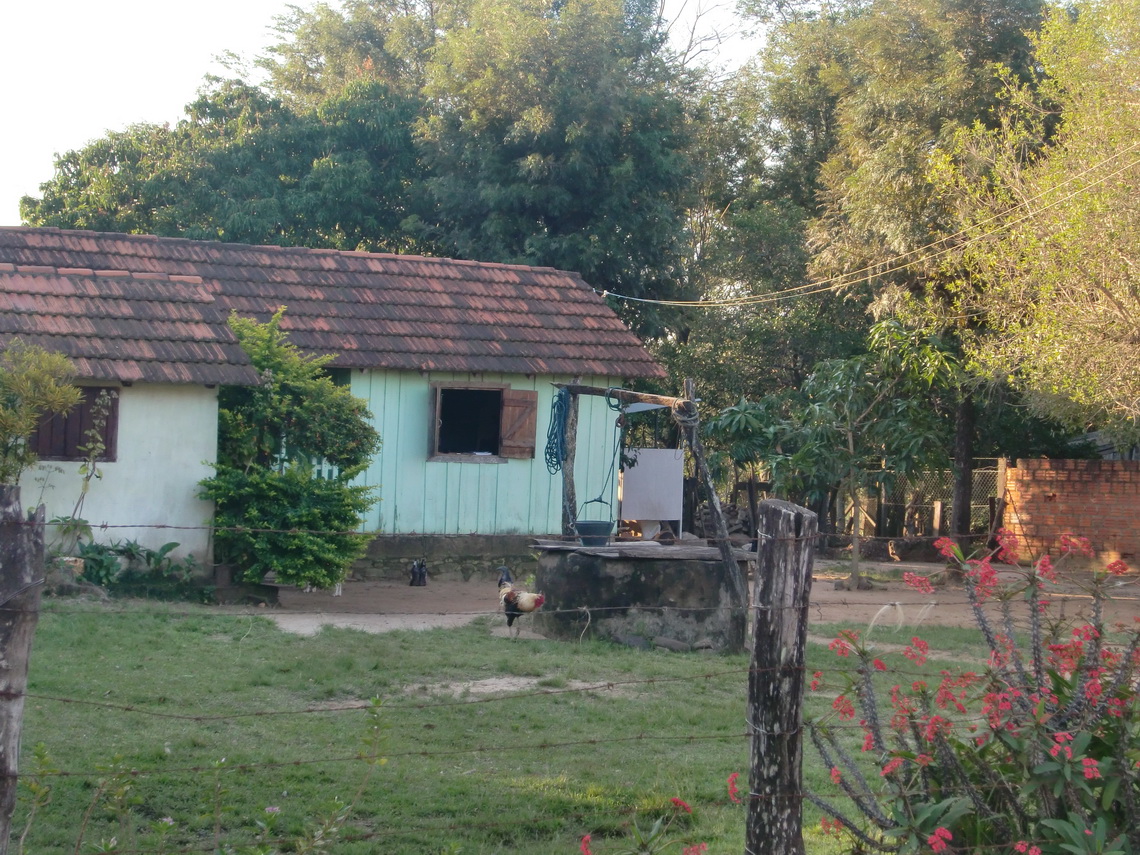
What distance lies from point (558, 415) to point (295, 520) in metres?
4.93

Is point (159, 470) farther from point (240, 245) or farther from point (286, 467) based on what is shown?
point (240, 245)

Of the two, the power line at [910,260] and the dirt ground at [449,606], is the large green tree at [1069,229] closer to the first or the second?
the power line at [910,260]

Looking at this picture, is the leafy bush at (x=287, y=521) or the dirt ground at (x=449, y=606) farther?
the leafy bush at (x=287, y=521)

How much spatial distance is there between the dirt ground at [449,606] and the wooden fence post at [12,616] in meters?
7.05

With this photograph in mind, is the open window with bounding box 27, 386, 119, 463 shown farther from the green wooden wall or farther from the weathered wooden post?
the weathered wooden post

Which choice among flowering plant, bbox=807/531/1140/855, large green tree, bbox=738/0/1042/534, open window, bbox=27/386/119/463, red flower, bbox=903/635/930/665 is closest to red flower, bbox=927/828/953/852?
flowering plant, bbox=807/531/1140/855

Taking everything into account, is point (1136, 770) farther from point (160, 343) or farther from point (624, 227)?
point (624, 227)

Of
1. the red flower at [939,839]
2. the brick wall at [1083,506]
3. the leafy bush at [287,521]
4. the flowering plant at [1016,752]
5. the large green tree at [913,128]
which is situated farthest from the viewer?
the brick wall at [1083,506]

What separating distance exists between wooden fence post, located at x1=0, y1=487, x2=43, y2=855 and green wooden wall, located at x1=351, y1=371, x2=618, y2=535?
11.7 m

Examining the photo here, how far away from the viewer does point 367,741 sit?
489 cm

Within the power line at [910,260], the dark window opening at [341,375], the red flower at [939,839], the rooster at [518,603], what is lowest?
the rooster at [518,603]

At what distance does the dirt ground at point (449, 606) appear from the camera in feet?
38.3

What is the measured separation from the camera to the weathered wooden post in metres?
4.19

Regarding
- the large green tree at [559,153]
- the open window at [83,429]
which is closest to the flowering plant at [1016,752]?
the open window at [83,429]
